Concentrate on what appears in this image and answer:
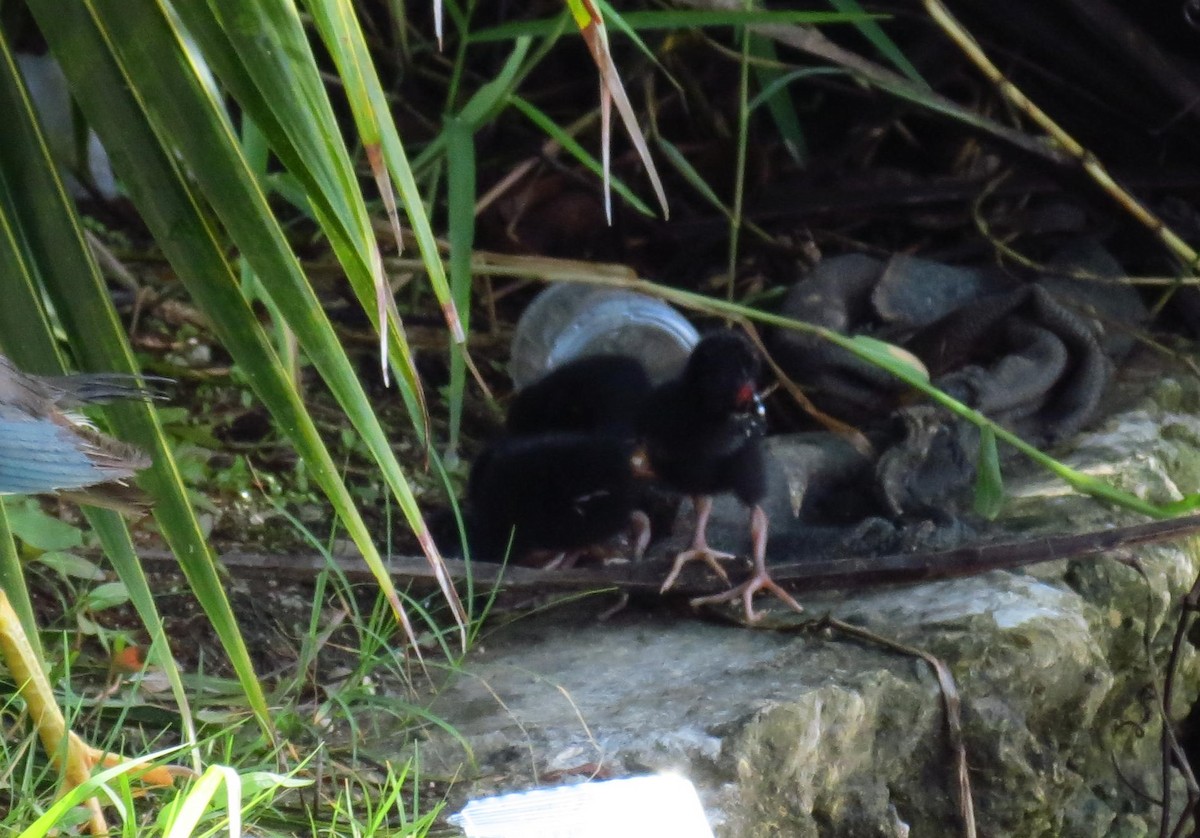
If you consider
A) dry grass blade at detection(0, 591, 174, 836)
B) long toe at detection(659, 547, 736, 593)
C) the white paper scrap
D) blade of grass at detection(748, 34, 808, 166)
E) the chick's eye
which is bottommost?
long toe at detection(659, 547, 736, 593)

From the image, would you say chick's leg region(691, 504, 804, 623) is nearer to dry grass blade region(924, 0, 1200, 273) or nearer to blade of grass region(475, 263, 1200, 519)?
blade of grass region(475, 263, 1200, 519)

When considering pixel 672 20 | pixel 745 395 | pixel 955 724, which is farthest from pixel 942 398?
pixel 672 20

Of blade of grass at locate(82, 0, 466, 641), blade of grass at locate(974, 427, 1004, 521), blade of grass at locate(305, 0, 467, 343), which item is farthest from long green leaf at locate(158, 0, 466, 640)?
blade of grass at locate(974, 427, 1004, 521)

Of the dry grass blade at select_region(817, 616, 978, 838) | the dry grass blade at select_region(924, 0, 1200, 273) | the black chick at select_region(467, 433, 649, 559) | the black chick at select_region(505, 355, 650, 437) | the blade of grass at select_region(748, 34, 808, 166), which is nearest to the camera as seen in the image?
the dry grass blade at select_region(817, 616, 978, 838)

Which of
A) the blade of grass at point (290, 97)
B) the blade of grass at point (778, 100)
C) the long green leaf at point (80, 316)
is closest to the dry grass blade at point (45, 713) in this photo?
the long green leaf at point (80, 316)

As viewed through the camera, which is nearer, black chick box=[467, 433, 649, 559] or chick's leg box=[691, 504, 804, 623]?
chick's leg box=[691, 504, 804, 623]

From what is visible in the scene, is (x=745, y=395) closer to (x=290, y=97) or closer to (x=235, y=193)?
(x=235, y=193)
